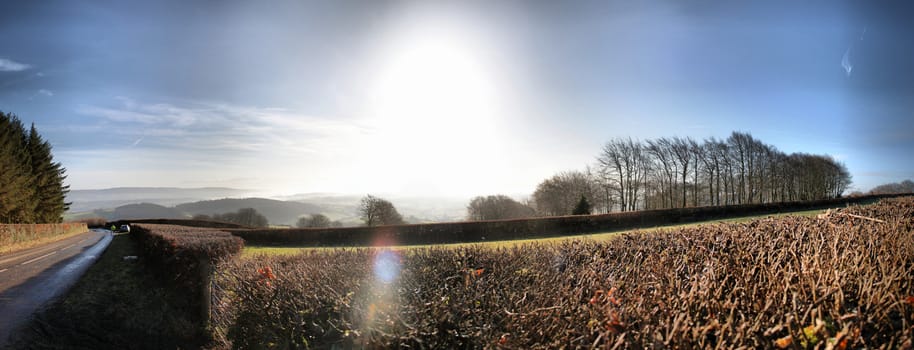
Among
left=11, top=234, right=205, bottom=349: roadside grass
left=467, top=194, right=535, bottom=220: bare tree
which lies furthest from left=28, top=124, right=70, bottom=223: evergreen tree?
left=467, top=194, right=535, bottom=220: bare tree

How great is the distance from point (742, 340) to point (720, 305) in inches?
17.1

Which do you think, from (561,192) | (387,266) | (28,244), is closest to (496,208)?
(561,192)

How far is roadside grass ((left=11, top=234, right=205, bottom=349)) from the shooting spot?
8039 mm

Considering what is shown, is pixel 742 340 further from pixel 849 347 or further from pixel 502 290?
pixel 502 290

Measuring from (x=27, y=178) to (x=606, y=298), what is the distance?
5159cm

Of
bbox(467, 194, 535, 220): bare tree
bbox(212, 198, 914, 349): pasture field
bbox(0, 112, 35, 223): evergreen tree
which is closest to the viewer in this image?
bbox(212, 198, 914, 349): pasture field

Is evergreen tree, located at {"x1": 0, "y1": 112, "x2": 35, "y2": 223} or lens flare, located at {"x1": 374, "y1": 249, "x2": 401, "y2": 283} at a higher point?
evergreen tree, located at {"x1": 0, "y1": 112, "x2": 35, "y2": 223}

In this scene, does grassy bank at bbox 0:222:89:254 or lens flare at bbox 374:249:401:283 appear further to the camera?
grassy bank at bbox 0:222:89:254

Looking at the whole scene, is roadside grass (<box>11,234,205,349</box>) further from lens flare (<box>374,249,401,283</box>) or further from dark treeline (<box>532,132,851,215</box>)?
dark treeline (<box>532,132,851,215</box>)

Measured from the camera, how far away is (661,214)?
27.5 meters

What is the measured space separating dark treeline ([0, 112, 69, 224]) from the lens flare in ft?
127

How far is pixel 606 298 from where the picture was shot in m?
3.20

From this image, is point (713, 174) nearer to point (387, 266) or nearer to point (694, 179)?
point (694, 179)

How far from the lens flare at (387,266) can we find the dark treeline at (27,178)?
38771 mm
